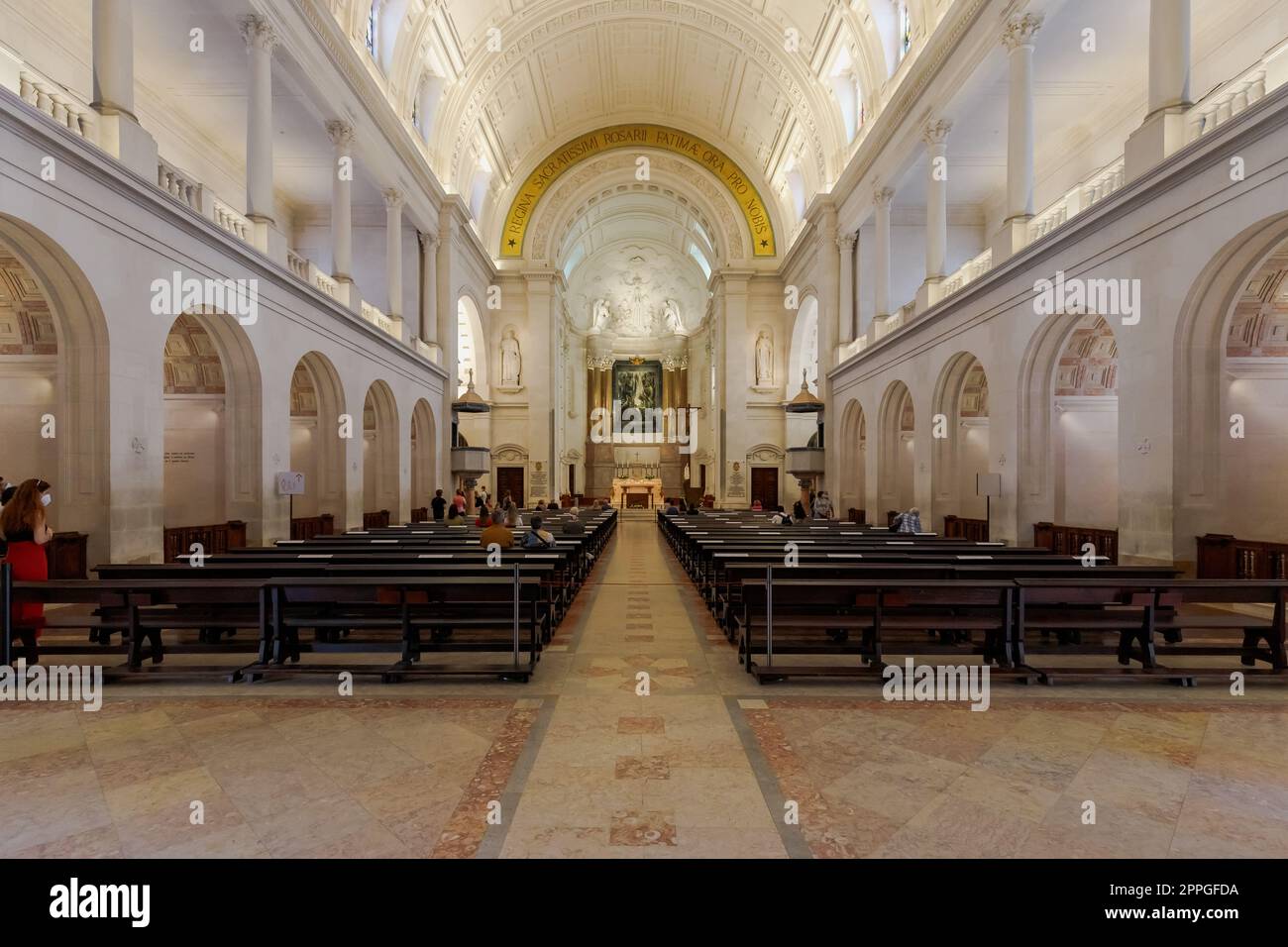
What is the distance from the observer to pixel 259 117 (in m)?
11.7

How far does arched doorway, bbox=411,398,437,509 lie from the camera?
69.7 feet

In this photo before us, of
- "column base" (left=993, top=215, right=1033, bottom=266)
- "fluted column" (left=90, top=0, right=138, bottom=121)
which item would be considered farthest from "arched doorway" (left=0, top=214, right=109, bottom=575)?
"column base" (left=993, top=215, right=1033, bottom=266)

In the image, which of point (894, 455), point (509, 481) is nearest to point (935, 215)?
point (894, 455)

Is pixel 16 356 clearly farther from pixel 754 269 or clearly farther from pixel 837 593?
pixel 754 269

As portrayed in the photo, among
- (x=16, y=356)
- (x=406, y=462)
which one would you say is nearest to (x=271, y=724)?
(x=16, y=356)

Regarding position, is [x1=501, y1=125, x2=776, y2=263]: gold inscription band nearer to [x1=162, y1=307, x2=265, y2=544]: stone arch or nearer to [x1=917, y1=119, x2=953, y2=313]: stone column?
[x1=917, y1=119, x2=953, y2=313]: stone column

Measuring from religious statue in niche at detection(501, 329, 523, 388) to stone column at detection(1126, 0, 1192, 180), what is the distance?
79.0ft

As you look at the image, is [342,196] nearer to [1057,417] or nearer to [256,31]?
[256,31]

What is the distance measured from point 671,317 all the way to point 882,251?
21.8 metres

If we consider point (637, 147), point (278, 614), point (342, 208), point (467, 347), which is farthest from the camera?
point (637, 147)

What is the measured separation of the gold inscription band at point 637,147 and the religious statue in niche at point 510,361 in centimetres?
468

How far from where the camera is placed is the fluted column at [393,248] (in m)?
18.1

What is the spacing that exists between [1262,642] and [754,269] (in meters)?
25.1

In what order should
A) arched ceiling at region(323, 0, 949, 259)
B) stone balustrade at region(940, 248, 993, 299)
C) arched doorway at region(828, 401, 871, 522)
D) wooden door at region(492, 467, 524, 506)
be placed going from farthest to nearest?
wooden door at region(492, 467, 524, 506), arched doorway at region(828, 401, 871, 522), arched ceiling at region(323, 0, 949, 259), stone balustrade at region(940, 248, 993, 299)
